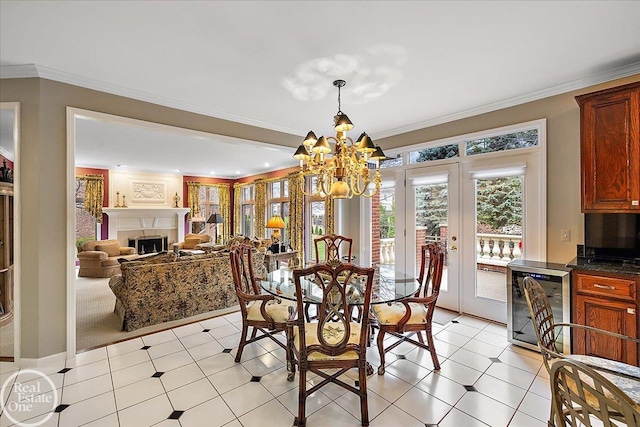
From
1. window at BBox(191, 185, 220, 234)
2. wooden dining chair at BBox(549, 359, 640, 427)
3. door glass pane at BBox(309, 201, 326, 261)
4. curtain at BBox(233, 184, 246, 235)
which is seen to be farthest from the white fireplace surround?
wooden dining chair at BBox(549, 359, 640, 427)

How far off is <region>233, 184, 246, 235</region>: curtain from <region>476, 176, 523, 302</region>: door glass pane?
7947mm

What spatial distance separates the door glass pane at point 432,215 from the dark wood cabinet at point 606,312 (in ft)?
5.33

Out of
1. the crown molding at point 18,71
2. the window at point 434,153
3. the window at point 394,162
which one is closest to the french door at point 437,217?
the window at point 434,153

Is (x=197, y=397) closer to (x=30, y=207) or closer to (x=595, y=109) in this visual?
(x=30, y=207)

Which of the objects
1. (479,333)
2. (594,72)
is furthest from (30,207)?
(594,72)

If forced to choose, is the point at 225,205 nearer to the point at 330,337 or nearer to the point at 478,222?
the point at 478,222

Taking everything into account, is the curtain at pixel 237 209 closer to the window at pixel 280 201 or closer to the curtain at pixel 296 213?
the window at pixel 280 201

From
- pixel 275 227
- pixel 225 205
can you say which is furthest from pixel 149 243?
pixel 275 227

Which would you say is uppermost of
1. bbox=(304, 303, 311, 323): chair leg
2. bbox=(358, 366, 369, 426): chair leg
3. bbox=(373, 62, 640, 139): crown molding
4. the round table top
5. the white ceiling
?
the white ceiling

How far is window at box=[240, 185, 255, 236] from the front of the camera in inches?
374

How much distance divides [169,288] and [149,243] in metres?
5.74

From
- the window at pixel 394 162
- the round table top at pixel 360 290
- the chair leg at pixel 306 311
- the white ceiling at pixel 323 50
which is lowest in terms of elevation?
the chair leg at pixel 306 311

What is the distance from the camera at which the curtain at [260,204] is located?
339 inches

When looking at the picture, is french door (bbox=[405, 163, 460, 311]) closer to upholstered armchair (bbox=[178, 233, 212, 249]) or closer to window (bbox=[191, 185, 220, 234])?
upholstered armchair (bbox=[178, 233, 212, 249])
